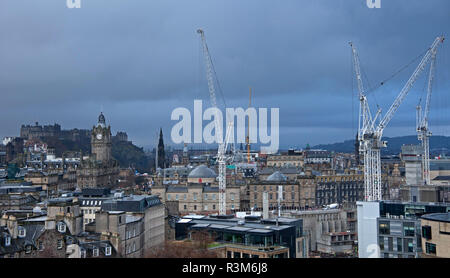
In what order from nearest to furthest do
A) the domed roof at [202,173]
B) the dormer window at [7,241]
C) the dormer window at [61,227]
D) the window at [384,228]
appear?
the dormer window at [7,241] → the dormer window at [61,227] → the window at [384,228] → the domed roof at [202,173]

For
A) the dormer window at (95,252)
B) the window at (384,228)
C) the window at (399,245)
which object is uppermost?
the dormer window at (95,252)

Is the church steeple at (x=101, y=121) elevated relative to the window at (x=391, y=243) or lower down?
elevated

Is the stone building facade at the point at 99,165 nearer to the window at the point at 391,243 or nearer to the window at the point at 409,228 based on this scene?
the window at the point at 391,243

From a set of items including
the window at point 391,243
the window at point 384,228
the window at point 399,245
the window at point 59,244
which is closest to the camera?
the window at point 59,244

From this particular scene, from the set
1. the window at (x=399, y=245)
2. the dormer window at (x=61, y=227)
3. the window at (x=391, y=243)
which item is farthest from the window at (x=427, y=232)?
the dormer window at (x=61, y=227)

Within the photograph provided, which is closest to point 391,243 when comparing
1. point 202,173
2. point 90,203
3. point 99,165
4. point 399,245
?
point 399,245

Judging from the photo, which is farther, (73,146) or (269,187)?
(73,146)

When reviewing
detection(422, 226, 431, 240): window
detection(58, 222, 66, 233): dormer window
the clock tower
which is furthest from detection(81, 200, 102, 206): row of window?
the clock tower

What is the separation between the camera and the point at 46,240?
20766 millimetres

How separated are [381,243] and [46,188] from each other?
4632 cm

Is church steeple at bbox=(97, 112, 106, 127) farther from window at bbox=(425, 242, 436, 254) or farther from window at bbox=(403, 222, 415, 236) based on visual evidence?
window at bbox=(425, 242, 436, 254)

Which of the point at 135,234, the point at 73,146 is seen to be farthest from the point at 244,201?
the point at 73,146
